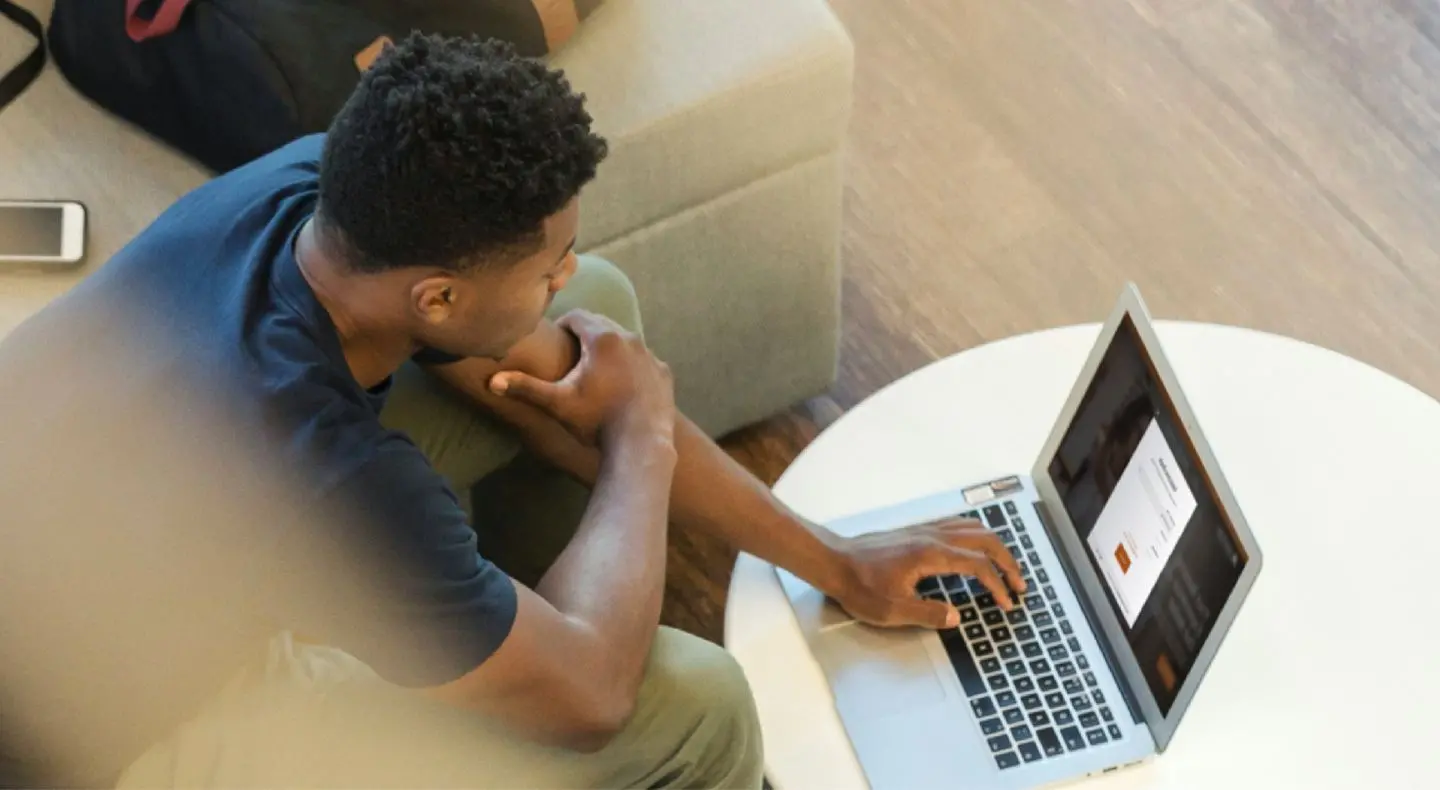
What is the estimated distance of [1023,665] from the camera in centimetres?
129

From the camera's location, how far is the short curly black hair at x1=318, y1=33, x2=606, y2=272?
3.38 ft

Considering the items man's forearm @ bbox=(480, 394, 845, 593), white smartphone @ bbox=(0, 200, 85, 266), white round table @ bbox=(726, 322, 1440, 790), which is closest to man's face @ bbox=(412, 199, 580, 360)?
man's forearm @ bbox=(480, 394, 845, 593)

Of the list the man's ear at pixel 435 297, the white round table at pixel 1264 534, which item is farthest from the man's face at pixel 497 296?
the white round table at pixel 1264 534

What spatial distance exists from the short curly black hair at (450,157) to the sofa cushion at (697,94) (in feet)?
1.71

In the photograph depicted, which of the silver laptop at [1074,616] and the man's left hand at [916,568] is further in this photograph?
the man's left hand at [916,568]

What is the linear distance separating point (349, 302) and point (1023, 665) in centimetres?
62

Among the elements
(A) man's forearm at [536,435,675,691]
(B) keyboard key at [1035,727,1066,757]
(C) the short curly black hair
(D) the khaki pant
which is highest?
(C) the short curly black hair

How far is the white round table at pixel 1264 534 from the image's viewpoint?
122 cm

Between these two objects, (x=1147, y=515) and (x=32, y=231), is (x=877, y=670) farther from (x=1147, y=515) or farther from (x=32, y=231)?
(x=32, y=231)

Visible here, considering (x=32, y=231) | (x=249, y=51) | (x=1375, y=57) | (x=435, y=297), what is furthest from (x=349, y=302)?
(x=1375, y=57)

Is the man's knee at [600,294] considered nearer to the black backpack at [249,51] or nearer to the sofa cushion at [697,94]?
the sofa cushion at [697,94]

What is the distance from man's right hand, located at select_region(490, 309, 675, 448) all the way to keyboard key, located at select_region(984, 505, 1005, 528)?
290 millimetres

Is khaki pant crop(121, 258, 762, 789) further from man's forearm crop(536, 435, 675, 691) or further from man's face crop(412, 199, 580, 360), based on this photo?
man's face crop(412, 199, 580, 360)

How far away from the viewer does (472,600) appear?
1.07 metres
